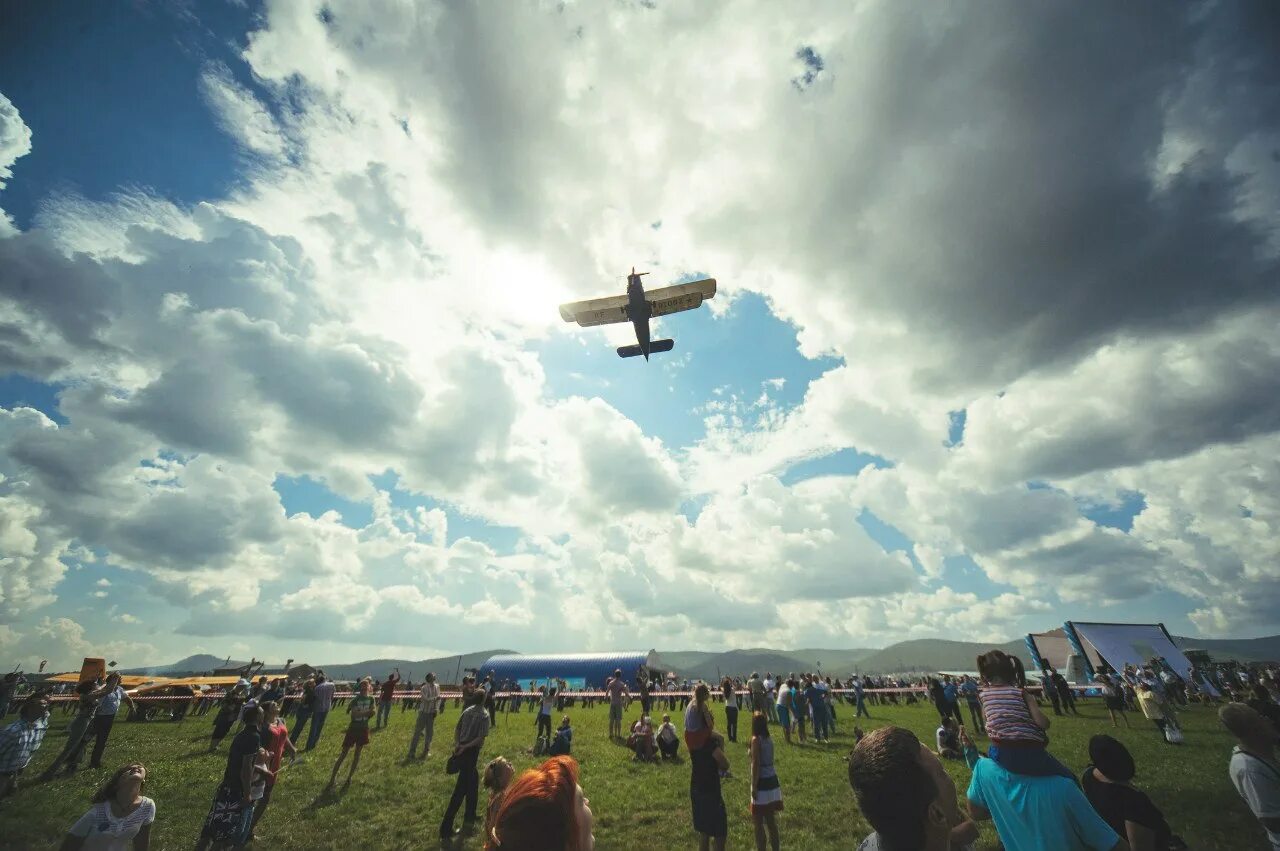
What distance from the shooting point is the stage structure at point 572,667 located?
48.6 meters

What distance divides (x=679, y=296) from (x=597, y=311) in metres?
3.79

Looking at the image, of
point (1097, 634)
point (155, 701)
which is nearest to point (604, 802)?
point (155, 701)

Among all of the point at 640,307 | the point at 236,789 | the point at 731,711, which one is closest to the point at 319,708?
the point at 236,789

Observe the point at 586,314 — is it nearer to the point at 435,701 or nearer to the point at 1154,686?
the point at 435,701

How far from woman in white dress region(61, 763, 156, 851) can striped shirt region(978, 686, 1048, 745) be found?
23.8ft

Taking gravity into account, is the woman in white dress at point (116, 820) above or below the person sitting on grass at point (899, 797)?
below

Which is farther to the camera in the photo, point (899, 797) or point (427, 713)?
point (427, 713)

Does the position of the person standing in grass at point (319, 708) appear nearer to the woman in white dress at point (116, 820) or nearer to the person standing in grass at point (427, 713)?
the person standing in grass at point (427, 713)

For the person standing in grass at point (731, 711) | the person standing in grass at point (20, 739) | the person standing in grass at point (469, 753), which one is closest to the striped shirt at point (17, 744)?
the person standing in grass at point (20, 739)

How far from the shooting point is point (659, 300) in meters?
21.9

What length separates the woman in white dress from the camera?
14.8 ft

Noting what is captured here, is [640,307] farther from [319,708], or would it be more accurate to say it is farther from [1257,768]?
[1257,768]

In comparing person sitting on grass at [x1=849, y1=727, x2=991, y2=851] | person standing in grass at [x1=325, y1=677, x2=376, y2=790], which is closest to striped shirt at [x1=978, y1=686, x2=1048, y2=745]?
person sitting on grass at [x1=849, y1=727, x2=991, y2=851]

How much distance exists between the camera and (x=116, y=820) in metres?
4.64
